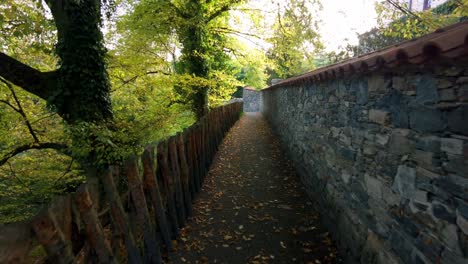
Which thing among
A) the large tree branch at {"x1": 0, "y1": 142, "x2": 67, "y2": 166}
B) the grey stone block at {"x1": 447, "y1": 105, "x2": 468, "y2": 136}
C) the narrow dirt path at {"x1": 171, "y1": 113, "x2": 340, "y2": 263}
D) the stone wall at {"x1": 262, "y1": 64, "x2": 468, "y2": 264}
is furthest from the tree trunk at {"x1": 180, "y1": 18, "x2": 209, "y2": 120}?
the grey stone block at {"x1": 447, "y1": 105, "x2": 468, "y2": 136}

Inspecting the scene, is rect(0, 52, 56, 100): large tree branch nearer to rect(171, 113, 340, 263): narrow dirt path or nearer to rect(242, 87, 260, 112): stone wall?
rect(171, 113, 340, 263): narrow dirt path

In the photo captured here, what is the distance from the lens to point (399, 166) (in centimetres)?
238

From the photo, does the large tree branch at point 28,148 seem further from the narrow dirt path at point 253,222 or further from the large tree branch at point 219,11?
the large tree branch at point 219,11

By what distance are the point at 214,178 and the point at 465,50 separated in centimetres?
564

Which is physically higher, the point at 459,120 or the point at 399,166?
the point at 459,120

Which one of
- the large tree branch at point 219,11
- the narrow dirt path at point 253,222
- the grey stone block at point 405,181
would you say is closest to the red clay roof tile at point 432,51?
the grey stone block at point 405,181

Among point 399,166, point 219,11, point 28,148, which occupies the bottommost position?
point 28,148

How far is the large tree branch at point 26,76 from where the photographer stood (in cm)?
455

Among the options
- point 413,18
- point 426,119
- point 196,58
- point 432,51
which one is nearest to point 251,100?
point 196,58

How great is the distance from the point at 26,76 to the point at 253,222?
4.66m

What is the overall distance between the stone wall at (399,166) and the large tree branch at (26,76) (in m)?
4.88

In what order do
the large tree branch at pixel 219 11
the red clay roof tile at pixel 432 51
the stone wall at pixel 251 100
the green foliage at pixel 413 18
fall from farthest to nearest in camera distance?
the stone wall at pixel 251 100
the large tree branch at pixel 219 11
the green foliage at pixel 413 18
the red clay roof tile at pixel 432 51

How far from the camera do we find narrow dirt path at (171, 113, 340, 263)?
12.0 ft

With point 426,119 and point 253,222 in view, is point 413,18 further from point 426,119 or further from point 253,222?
point 253,222
